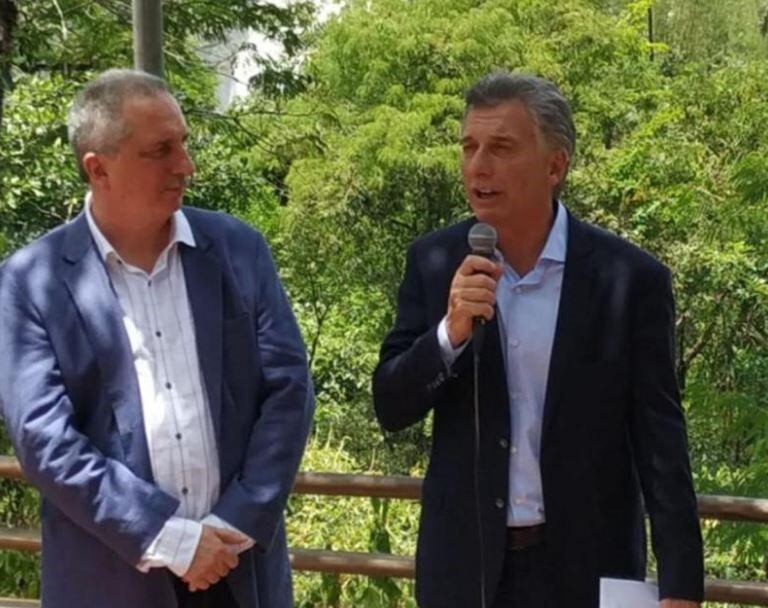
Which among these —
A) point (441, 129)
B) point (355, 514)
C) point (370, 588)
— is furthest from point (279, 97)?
point (441, 129)

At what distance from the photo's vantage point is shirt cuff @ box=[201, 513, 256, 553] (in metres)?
2.10

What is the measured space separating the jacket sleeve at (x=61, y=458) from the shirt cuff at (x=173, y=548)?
14 millimetres

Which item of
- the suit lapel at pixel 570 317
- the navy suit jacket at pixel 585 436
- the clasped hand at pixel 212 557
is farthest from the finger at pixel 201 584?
the suit lapel at pixel 570 317

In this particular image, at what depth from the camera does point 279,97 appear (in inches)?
289

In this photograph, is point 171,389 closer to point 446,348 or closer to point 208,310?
point 208,310

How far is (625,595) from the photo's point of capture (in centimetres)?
202

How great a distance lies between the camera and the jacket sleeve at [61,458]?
2.03m

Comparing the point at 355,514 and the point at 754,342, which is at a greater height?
the point at 754,342

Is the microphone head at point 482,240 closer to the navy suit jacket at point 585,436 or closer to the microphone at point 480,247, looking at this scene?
the microphone at point 480,247

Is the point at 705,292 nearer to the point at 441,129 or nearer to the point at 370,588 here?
the point at 441,129

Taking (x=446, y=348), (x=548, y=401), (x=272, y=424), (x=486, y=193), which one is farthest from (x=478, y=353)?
(x=272, y=424)

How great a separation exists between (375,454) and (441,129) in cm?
366

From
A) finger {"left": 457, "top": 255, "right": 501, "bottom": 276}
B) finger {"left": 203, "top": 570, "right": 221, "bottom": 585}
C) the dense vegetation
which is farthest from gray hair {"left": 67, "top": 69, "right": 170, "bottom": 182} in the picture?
the dense vegetation

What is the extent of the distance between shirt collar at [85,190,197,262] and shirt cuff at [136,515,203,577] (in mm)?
516
